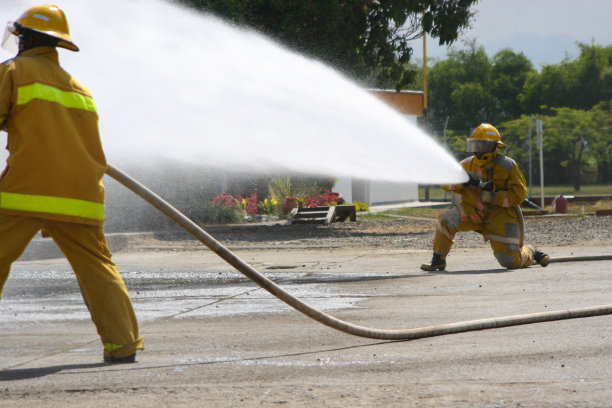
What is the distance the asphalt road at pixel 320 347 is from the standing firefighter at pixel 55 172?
1.14 ft

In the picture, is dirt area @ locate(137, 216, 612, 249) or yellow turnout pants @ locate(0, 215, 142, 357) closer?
yellow turnout pants @ locate(0, 215, 142, 357)

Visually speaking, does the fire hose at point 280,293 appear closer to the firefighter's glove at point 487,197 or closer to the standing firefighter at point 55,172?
the standing firefighter at point 55,172

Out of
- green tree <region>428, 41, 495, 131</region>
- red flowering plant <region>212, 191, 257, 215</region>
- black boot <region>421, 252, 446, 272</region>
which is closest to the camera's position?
black boot <region>421, 252, 446, 272</region>

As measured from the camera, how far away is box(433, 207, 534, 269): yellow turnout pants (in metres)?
8.09

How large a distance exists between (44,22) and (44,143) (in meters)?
0.67

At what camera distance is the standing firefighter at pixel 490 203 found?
26.3 feet

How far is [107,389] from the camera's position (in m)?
3.53

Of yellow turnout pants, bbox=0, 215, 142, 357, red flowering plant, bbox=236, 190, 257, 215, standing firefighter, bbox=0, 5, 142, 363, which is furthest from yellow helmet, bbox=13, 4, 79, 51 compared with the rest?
red flowering plant, bbox=236, 190, 257, 215

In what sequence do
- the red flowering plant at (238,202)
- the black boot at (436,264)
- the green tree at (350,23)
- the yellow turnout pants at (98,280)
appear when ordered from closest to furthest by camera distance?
1. the yellow turnout pants at (98,280)
2. the black boot at (436,264)
3. the green tree at (350,23)
4. the red flowering plant at (238,202)

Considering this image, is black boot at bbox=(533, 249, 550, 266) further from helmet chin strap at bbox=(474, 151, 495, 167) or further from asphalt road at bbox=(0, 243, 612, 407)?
helmet chin strap at bbox=(474, 151, 495, 167)

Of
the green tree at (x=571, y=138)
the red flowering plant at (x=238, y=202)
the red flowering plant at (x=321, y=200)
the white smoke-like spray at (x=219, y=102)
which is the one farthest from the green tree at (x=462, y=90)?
the white smoke-like spray at (x=219, y=102)

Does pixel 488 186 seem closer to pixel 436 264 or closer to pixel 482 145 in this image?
pixel 482 145

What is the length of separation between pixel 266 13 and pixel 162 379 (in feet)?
41.5

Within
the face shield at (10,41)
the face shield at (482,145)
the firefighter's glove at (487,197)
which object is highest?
the face shield at (10,41)
